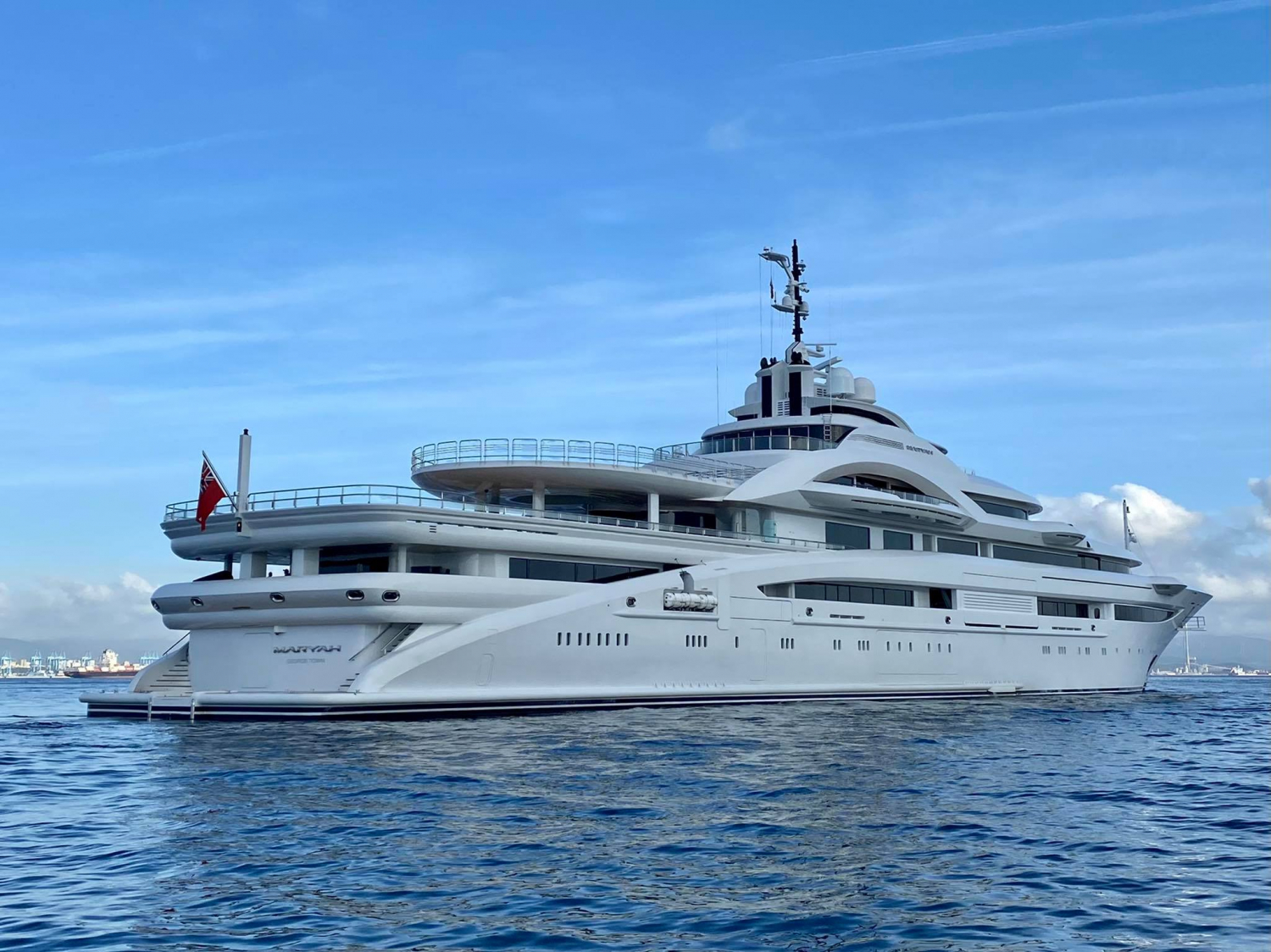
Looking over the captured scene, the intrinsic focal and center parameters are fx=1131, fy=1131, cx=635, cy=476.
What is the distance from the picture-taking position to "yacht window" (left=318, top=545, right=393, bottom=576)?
28688 mm

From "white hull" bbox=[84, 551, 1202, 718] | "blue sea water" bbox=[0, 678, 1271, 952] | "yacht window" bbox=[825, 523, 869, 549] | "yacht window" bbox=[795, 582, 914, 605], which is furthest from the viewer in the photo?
"yacht window" bbox=[825, 523, 869, 549]

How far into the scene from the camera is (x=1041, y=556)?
44812 millimetres

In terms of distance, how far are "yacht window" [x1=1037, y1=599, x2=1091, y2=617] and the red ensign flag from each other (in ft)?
94.5

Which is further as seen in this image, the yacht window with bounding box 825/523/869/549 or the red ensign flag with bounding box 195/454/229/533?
the yacht window with bounding box 825/523/869/549

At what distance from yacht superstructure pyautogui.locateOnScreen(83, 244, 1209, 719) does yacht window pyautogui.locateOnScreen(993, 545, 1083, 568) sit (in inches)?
9.5

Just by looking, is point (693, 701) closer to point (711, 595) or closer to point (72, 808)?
point (711, 595)

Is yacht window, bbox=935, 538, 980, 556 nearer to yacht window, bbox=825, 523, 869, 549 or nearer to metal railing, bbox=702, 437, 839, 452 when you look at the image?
yacht window, bbox=825, 523, 869, 549

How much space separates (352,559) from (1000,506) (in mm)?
26290

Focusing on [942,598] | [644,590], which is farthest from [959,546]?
[644,590]

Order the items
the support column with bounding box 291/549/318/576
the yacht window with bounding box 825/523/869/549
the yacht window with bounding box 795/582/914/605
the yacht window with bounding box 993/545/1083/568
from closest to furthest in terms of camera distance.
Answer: the support column with bounding box 291/549/318/576 < the yacht window with bounding box 795/582/914/605 < the yacht window with bounding box 825/523/869/549 < the yacht window with bounding box 993/545/1083/568

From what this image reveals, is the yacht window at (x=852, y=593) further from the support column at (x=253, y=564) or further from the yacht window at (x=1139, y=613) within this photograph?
the support column at (x=253, y=564)

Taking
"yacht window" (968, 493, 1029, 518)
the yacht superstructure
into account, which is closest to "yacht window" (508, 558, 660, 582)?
the yacht superstructure

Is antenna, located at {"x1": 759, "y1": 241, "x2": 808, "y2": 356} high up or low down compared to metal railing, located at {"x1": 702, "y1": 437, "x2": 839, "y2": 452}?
up

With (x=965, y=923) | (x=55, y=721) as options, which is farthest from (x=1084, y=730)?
(x=55, y=721)
